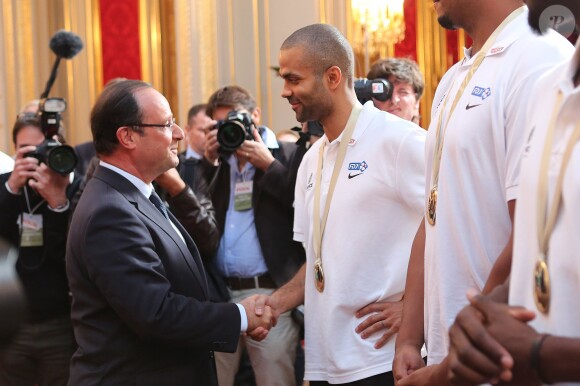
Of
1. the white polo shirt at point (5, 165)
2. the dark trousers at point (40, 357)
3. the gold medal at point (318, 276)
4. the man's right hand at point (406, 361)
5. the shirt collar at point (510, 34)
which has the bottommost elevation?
the dark trousers at point (40, 357)

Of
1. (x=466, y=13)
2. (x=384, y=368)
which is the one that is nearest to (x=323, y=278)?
(x=384, y=368)

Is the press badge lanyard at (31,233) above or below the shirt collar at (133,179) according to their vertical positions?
below

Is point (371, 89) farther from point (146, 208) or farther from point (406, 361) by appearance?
point (406, 361)

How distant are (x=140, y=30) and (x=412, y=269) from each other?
6.05 metres

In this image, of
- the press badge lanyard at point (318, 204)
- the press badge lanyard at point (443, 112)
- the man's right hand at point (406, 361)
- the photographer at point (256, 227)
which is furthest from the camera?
the photographer at point (256, 227)

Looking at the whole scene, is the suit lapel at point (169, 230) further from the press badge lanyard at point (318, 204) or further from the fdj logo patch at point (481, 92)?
the fdj logo patch at point (481, 92)

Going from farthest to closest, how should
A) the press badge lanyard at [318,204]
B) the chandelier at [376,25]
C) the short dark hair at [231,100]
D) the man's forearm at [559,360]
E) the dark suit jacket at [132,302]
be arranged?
1. the chandelier at [376,25]
2. the short dark hair at [231,100]
3. the press badge lanyard at [318,204]
4. the dark suit jacket at [132,302]
5. the man's forearm at [559,360]

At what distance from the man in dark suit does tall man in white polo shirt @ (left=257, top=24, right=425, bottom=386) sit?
0.94 feet

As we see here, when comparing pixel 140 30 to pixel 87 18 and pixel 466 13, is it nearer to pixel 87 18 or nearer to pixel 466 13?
pixel 87 18

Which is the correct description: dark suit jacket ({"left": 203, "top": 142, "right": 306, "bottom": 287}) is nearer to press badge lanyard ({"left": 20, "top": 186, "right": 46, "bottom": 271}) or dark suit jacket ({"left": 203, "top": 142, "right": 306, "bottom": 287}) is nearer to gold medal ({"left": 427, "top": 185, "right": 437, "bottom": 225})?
press badge lanyard ({"left": 20, "top": 186, "right": 46, "bottom": 271})

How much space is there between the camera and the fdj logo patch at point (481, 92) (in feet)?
7.20

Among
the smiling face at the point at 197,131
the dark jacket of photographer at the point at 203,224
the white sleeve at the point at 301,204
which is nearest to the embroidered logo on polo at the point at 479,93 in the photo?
the white sleeve at the point at 301,204

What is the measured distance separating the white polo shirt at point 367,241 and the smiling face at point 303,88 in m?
0.25

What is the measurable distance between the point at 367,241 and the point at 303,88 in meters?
0.61
